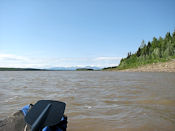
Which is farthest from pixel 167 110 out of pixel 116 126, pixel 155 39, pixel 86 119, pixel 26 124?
pixel 155 39

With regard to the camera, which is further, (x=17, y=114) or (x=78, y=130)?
(x=78, y=130)

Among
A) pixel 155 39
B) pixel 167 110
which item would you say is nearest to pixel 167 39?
pixel 155 39

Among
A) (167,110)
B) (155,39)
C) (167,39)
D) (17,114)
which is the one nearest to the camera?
(17,114)

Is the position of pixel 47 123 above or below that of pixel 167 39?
below

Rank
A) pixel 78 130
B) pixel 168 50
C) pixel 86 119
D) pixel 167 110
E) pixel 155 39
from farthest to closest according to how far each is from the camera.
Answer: pixel 155 39
pixel 168 50
pixel 167 110
pixel 86 119
pixel 78 130

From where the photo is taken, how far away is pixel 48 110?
1.68 m

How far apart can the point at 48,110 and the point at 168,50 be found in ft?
182

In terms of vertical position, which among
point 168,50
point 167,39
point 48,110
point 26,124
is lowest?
point 26,124

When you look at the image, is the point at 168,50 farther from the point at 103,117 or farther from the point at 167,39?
the point at 103,117

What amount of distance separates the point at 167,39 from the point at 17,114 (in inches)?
2423

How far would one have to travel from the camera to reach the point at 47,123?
147 cm

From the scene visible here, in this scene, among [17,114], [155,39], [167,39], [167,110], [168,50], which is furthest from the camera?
[155,39]

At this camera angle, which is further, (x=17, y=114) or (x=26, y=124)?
(x=17, y=114)

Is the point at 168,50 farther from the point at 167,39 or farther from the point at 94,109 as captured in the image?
the point at 94,109
